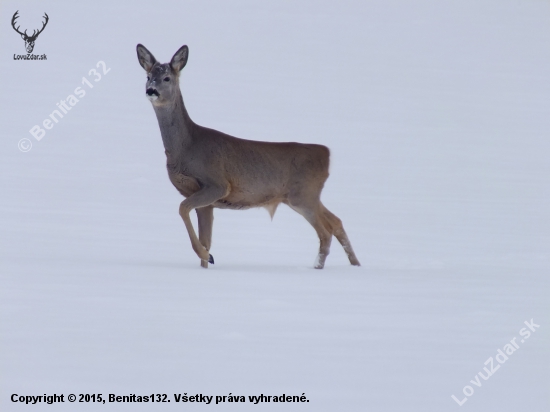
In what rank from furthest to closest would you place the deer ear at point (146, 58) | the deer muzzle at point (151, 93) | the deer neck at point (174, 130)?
the deer ear at point (146, 58)
the deer neck at point (174, 130)
the deer muzzle at point (151, 93)

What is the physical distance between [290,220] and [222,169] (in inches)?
217

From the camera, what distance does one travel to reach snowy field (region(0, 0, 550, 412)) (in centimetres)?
647

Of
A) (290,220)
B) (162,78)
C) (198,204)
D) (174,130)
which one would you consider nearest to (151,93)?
(162,78)

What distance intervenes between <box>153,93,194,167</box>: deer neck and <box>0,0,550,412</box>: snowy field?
1035 mm

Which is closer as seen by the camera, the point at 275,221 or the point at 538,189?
the point at 275,221

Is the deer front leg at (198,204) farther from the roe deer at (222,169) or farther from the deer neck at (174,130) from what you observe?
the deer neck at (174,130)

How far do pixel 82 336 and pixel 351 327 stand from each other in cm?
181

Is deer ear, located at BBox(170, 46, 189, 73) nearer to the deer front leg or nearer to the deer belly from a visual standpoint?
the deer belly

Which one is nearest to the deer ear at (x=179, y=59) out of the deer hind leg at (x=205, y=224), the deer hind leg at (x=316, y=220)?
the deer hind leg at (x=205, y=224)

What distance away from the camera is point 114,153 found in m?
19.9

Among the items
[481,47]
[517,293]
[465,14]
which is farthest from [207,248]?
[465,14]

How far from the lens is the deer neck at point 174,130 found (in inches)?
406

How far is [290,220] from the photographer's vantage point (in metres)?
15.8

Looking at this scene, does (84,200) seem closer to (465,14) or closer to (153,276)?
(153,276)
